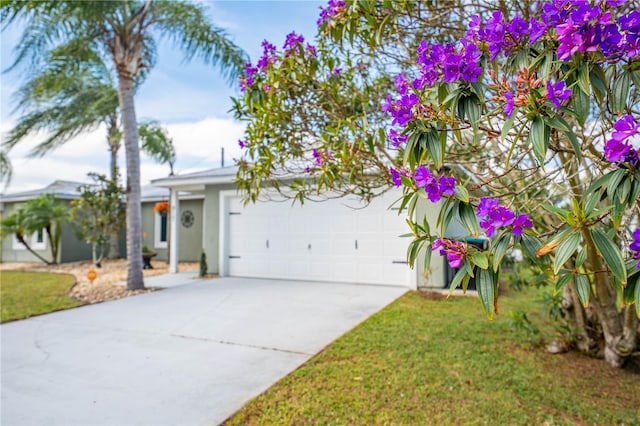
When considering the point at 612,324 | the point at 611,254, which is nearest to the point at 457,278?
the point at 611,254

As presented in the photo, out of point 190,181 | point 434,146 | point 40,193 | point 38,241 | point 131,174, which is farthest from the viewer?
point 40,193

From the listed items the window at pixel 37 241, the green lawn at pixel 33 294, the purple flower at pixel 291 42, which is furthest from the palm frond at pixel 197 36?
the window at pixel 37 241

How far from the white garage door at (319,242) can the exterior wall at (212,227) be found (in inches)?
14.7

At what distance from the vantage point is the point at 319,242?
369 inches

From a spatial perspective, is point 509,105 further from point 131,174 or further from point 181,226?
point 181,226

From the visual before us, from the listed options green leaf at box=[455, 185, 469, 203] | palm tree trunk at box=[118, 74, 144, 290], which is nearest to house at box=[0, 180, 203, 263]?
palm tree trunk at box=[118, 74, 144, 290]

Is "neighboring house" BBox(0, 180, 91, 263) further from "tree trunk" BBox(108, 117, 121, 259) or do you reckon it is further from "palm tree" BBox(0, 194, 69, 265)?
"tree trunk" BBox(108, 117, 121, 259)

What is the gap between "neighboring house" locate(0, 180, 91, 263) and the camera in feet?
45.6

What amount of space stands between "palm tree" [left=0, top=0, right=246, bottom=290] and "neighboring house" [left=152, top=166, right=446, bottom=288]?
246cm

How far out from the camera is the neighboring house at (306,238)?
861 cm

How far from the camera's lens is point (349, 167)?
286cm

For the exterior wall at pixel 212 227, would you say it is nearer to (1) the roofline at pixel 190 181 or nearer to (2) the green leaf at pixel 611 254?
(1) the roofline at pixel 190 181

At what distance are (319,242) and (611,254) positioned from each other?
327 inches

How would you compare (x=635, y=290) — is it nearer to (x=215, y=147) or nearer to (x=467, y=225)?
(x=467, y=225)
